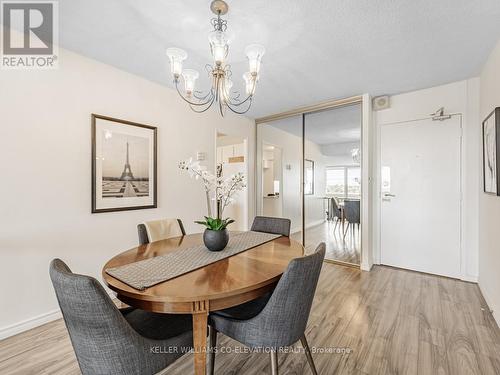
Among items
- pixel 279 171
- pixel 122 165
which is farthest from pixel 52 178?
pixel 279 171

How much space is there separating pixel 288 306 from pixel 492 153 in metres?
2.42

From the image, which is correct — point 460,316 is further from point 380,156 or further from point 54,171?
point 54,171

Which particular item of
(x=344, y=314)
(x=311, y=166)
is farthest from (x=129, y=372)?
(x=311, y=166)

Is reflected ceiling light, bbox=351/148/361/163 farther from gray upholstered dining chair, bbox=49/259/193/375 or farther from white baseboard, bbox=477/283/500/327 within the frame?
gray upholstered dining chair, bbox=49/259/193/375

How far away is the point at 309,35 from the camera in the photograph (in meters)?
1.95

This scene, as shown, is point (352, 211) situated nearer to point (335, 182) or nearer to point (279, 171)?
point (335, 182)

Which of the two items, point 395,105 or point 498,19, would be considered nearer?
point 498,19

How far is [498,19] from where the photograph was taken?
178cm

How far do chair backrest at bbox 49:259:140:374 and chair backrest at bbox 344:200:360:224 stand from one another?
3.25m

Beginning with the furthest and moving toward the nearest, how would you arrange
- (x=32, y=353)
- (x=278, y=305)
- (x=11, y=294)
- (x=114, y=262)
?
(x=11, y=294)
(x=32, y=353)
(x=114, y=262)
(x=278, y=305)

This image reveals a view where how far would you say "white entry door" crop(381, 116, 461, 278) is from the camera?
297cm

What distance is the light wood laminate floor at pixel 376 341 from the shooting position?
154cm

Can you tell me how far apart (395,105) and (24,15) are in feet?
13.3

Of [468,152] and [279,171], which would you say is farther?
[279,171]
